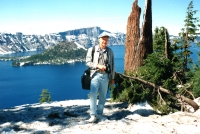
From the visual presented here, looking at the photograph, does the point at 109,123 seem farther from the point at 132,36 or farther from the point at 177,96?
the point at 132,36

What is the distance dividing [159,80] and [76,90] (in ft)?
275

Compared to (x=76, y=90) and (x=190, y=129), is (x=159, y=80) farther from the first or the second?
(x=76, y=90)

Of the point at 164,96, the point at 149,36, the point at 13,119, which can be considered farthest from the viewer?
the point at 149,36

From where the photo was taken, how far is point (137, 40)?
9586 millimetres

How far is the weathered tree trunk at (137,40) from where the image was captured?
9.41 metres

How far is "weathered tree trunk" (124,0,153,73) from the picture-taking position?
941 centimetres

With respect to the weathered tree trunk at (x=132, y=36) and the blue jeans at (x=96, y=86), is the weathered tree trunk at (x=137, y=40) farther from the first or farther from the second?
the blue jeans at (x=96, y=86)

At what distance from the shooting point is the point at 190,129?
530 centimetres

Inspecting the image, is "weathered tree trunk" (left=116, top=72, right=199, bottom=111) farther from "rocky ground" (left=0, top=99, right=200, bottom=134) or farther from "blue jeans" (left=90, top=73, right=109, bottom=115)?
"blue jeans" (left=90, top=73, right=109, bottom=115)

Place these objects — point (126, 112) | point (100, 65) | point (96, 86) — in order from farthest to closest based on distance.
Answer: point (126, 112)
point (96, 86)
point (100, 65)

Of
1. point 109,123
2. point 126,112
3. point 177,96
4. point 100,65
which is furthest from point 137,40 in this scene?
point 109,123

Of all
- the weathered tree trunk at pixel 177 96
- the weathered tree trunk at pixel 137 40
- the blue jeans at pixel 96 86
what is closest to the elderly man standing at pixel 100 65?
the blue jeans at pixel 96 86

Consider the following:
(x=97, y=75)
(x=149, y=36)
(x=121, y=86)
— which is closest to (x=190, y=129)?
(x=97, y=75)

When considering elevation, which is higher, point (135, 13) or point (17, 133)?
point (135, 13)
